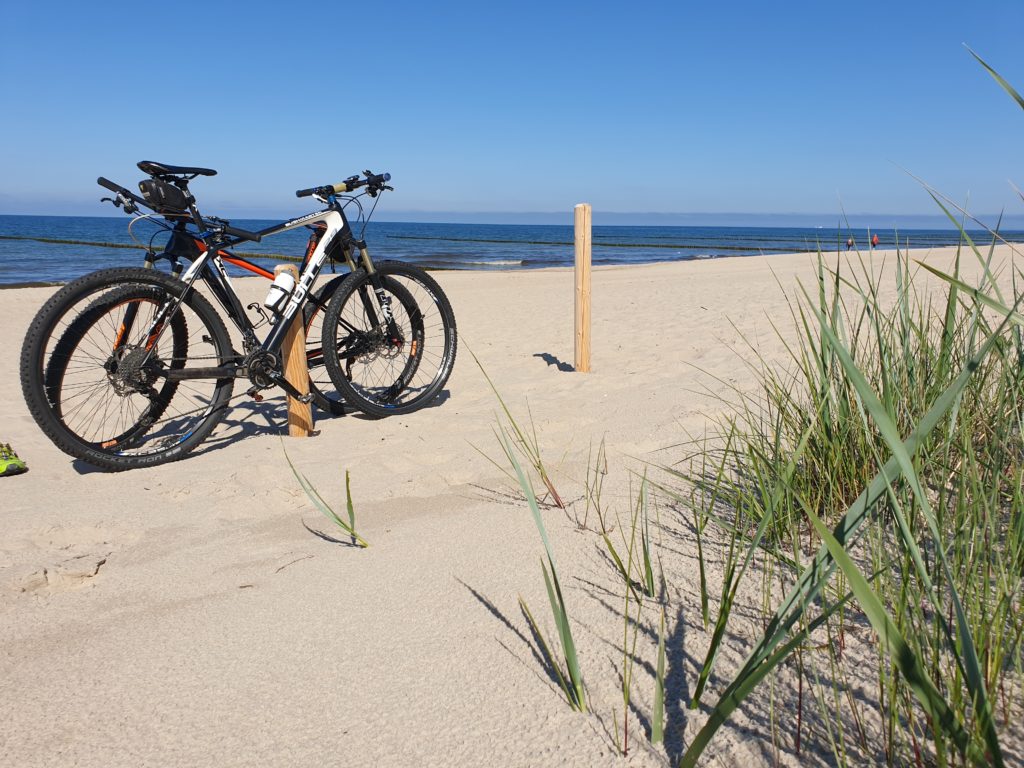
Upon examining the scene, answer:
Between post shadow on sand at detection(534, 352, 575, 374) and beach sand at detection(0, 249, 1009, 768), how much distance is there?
1.44 meters

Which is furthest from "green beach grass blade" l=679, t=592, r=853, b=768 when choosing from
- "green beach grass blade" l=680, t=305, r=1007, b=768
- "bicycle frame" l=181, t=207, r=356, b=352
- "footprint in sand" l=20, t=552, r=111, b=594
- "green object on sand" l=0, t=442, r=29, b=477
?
"green object on sand" l=0, t=442, r=29, b=477

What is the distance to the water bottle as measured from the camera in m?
3.76

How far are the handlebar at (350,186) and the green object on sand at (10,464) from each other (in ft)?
6.31

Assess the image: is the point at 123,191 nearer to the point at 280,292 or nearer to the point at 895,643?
the point at 280,292

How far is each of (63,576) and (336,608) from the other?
3.10 feet

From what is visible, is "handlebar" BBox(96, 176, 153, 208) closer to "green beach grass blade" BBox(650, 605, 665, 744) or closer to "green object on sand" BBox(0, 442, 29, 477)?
"green object on sand" BBox(0, 442, 29, 477)

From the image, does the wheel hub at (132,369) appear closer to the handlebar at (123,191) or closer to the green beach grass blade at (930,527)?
the handlebar at (123,191)

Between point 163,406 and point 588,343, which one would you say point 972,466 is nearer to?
point 163,406

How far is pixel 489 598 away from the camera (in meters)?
2.02

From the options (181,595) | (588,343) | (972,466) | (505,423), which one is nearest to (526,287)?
(588,343)

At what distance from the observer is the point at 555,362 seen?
589cm

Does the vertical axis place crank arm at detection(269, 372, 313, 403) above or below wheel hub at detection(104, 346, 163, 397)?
below

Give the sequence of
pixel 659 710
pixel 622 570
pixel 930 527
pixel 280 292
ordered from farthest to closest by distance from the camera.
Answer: pixel 280 292 → pixel 622 570 → pixel 659 710 → pixel 930 527

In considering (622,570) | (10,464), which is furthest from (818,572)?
(10,464)
